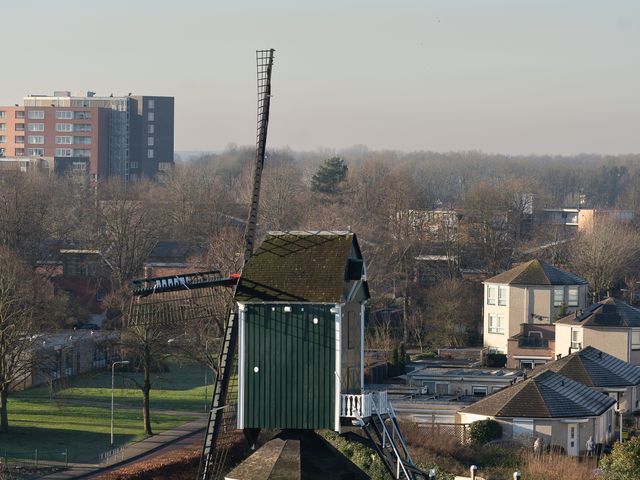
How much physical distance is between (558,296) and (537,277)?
59.3 inches

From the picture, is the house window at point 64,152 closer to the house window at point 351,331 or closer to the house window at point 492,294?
the house window at point 492,294

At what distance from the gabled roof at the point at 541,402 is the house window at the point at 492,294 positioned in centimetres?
3080

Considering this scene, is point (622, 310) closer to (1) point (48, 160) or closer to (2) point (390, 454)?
(2) point (390, 454)

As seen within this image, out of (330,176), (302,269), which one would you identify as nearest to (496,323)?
(330,176)

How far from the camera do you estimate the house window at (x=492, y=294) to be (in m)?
75.6

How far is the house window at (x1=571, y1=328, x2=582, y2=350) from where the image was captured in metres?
63.5

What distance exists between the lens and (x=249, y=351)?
27.8m

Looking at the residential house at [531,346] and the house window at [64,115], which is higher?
the house window at [64,115]

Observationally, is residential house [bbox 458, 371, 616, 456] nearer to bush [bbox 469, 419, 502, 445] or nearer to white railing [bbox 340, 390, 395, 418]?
bush [bbox 469, 419, 502, 445]

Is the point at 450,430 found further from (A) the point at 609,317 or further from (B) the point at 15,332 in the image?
(A) the point at 609,317

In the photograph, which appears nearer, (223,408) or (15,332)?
(223,408)

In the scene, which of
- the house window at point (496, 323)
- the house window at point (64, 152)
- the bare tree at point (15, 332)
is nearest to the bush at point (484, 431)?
the bare tree at point (15, 332)

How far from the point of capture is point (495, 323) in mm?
75188

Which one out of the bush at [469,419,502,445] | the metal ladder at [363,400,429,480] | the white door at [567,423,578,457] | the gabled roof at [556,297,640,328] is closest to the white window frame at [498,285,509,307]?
the gabled roof at [556,297,640,328]
